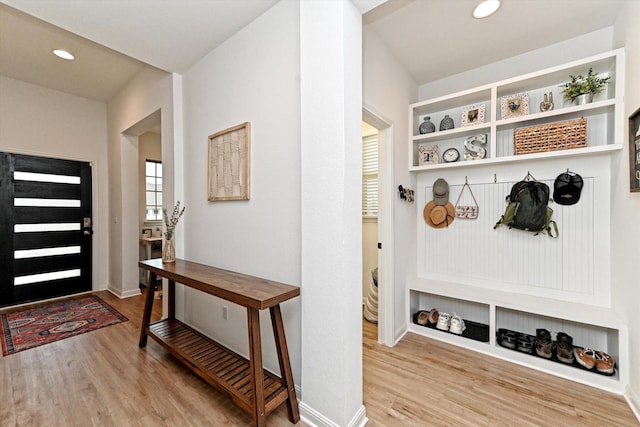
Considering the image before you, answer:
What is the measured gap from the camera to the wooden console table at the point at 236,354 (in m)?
1.48

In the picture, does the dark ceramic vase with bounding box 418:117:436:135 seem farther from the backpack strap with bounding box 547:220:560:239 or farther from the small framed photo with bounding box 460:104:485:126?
the backpack strap with bounding box 547:220:560:239

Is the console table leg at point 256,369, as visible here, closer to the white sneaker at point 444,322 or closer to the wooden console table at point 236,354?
the wooden console table at point 236,354

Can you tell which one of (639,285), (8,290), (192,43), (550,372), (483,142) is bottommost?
(550,372)

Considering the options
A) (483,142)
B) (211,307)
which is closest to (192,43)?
(211,307)

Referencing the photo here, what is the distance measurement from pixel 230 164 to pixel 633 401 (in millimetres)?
3218

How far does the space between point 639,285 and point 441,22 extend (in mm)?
2251

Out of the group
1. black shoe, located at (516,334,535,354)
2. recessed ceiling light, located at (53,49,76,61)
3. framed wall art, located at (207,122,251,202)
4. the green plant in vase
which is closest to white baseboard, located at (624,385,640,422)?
black shoe, located at (516,334,535,354)

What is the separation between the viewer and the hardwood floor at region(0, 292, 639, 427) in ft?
5.37

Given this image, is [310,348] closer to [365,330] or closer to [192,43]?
[365,330]

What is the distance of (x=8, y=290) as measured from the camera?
Answer: 135 inches

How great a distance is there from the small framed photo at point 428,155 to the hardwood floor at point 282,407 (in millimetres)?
1819

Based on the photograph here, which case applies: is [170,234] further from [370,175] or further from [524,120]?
[524,120]

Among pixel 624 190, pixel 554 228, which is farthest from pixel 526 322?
pixel 624 190

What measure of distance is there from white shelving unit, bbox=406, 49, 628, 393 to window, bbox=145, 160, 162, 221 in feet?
14.7
